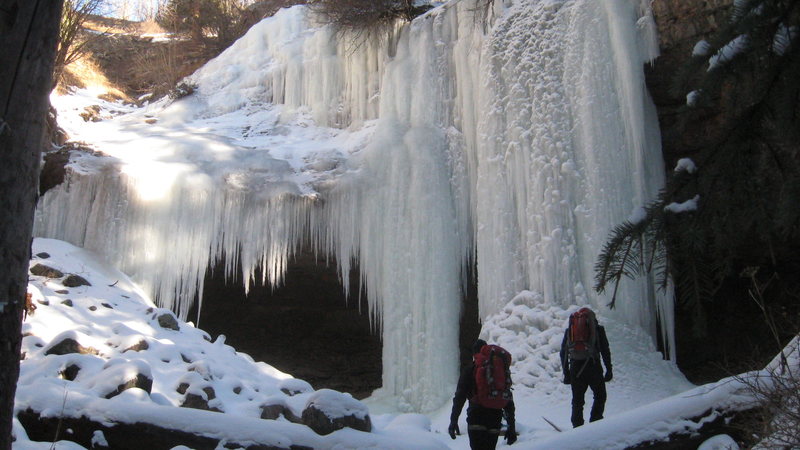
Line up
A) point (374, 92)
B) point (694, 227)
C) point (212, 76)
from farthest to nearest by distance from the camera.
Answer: point (212, 76), point (374, 92), point (694, 227)

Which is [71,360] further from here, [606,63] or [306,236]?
[606,63]

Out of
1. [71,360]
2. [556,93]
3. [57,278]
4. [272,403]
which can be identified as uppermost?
[556,93]

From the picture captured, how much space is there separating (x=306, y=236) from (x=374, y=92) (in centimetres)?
250

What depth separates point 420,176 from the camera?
32.5 ft

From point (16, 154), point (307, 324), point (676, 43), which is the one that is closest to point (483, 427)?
point (16, 154)

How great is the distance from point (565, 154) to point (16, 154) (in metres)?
7.14

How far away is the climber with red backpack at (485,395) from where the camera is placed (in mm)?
4504

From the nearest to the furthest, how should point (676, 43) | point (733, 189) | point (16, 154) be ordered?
point (16, 154)
point (733, 189)
point (676, 43)

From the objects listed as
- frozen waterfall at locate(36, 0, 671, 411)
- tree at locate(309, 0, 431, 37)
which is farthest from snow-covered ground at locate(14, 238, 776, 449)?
tree at locate(309, 0, 431, 37)

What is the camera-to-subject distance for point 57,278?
8305mm

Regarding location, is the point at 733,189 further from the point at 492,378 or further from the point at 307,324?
the point at 307,324

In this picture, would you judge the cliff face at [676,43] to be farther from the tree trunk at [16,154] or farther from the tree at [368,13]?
the tree trunk at [16,154]

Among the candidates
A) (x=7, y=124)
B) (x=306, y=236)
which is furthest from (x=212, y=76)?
(x=7, y=124)

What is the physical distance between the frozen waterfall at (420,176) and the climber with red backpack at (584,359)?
2.71m
